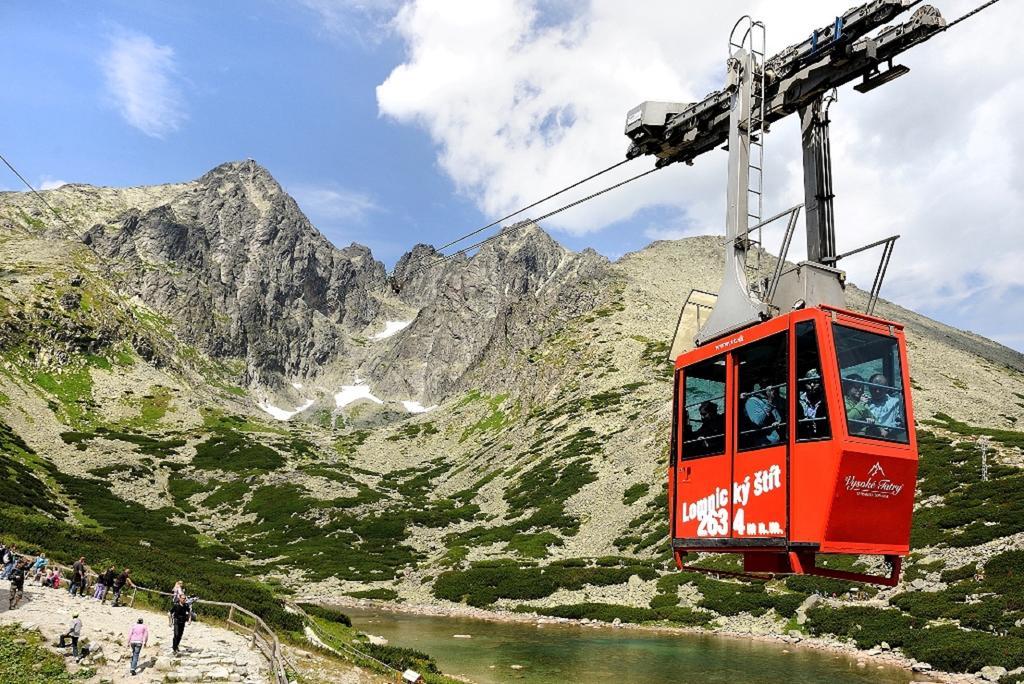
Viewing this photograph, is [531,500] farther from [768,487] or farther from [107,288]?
[107,288]

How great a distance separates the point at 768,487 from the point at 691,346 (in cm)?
546

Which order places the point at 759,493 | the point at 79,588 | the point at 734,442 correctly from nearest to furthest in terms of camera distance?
the point at 759,493
the point at 734,442
the point at 79,588

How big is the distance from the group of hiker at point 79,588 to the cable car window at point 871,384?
69.8ft

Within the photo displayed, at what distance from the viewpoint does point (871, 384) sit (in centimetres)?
1232

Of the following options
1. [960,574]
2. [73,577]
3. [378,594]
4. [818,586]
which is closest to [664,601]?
[818,586]

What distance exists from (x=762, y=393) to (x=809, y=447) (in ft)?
5.38

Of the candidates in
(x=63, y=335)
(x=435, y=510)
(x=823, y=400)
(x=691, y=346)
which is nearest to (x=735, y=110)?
(x=691, y=346)

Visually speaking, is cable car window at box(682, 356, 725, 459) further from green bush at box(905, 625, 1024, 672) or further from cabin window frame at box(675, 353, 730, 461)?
green bush at box(905, 625, 1024, 672)

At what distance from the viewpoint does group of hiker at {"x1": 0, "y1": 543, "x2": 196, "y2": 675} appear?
2073cm

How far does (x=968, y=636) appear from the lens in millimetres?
32750

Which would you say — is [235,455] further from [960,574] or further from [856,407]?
[856,407]

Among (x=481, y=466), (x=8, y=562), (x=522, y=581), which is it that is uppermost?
(x=481, y=466)

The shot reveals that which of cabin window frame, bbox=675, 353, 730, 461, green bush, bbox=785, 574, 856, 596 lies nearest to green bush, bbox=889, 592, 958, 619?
green bush, bbox=785, 574, 856, 596

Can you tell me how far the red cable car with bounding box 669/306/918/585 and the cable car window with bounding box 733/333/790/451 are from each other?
0.02 meters
